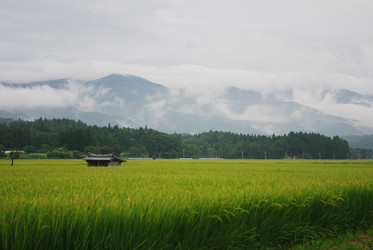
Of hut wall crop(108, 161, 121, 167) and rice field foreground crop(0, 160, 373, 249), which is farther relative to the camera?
hut wall crop(108, 161, 121, 167)

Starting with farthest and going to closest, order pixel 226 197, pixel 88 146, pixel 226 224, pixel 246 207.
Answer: pixel 88 146 < pixel 226 197 < pixel 246 207 < pixel 226 224

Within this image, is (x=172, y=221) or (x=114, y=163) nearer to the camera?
(x=172, y=221)

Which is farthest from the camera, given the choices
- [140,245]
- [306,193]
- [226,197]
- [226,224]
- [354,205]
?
[354,205]

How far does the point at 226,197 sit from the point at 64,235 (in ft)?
14.7

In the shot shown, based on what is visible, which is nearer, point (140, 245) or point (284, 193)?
point (140, 245)

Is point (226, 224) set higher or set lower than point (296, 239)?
higher

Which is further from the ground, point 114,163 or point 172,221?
point 172,221

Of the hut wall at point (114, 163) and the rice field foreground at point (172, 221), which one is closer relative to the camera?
the rice field foreground at point (172, 221)

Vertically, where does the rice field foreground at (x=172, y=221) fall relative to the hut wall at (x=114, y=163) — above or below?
above

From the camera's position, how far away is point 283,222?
8797mm

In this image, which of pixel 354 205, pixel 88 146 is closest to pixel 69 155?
pixel 88 146

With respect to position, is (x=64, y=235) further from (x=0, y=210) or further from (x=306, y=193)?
(x=306, y=193)

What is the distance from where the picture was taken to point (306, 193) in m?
10.4

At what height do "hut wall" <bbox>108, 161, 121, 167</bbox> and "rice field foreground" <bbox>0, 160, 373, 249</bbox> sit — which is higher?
"rice field foreground" <bbox>0, 160, 373, 249</bbox>
